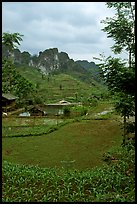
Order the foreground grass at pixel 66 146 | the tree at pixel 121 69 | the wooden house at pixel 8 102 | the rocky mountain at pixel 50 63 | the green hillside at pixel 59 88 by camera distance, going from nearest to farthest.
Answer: the tree at pixel 121 69 → the foreground grass at pixel 66 146 → the wooden house at pixel 8 102 → the green hillside at pixel 59 88 → the rocky mountain at pixel 50 63

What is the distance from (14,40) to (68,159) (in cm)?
702

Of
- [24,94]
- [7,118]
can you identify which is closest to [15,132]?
[7,118]

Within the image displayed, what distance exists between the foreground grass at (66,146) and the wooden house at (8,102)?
8883 millimetres

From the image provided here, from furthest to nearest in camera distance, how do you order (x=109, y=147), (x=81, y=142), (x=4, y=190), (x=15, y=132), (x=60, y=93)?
(x=60, y=93) < (x=15, y=132) < (x=81, y=142) < (x=109, y=147) < (x=4, y=190)

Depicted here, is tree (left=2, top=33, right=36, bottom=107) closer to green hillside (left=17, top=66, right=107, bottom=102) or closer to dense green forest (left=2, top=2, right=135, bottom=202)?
dense green forest (left=2, top=2, right=135, bottom=202)

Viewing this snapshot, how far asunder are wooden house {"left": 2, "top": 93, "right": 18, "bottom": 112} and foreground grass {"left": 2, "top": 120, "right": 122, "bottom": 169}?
8883 mm

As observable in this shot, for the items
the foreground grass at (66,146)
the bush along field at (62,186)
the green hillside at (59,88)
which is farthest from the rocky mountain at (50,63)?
the bush along field at (62,186)

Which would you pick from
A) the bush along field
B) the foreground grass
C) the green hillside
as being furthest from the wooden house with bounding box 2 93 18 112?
the bush along field

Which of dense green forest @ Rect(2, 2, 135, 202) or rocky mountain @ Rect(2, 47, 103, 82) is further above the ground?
rocky mountain @ Rect(2, 47, 103, 82)

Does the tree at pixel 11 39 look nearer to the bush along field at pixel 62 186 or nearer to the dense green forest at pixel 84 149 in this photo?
the dense green forest at pixel 84 149

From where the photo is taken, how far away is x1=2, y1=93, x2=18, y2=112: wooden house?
21.5 metres

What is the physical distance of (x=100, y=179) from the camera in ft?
17.2

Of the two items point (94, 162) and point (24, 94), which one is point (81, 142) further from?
point (24, 94)

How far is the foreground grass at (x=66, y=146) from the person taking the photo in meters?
8.03
